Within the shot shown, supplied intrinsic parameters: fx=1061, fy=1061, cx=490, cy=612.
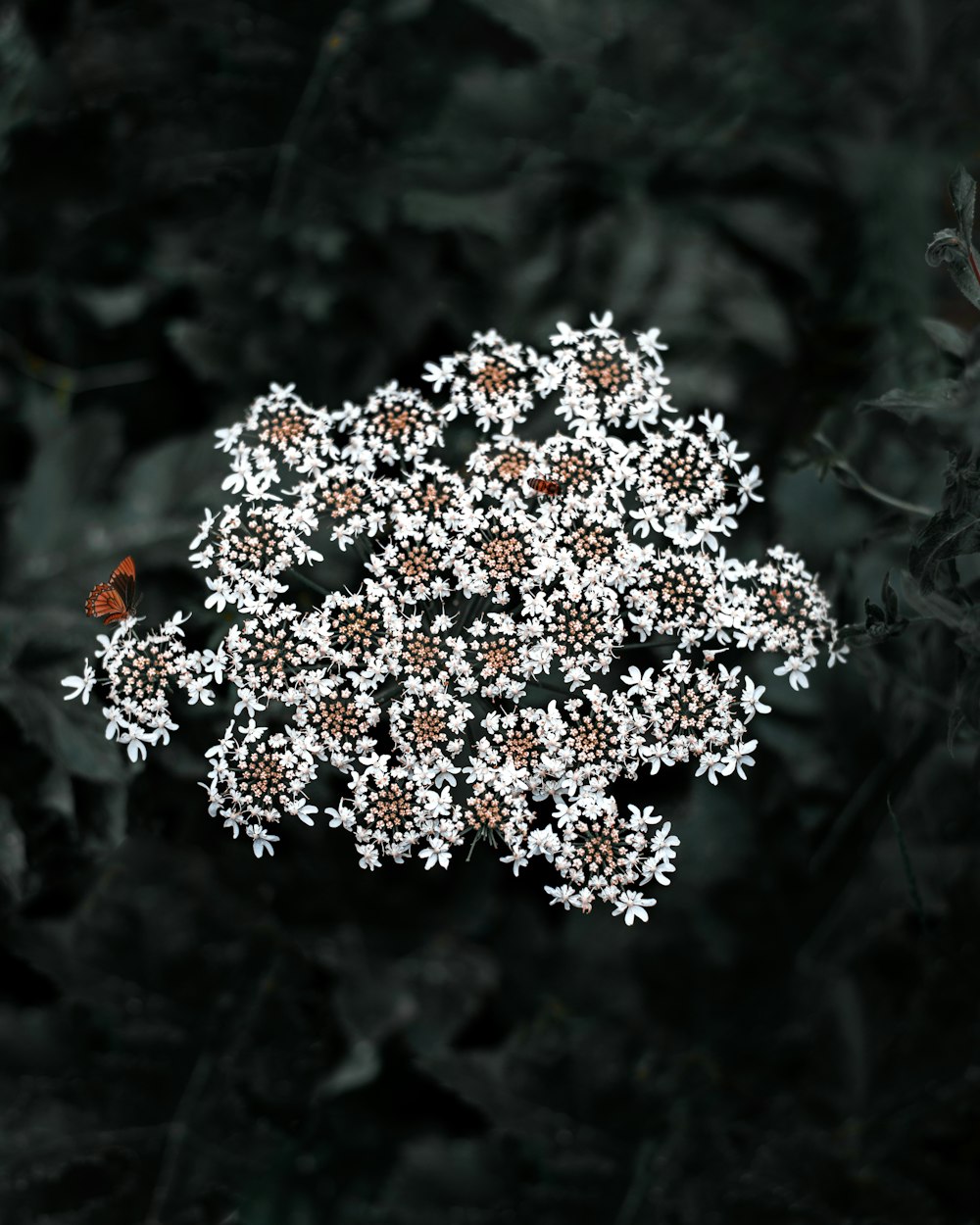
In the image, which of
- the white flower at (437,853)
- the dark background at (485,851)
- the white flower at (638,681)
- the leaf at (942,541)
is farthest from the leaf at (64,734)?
→ the leaf at (942,541)

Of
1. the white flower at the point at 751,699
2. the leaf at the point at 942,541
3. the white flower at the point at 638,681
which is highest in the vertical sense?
the leaf at the point at 942,541

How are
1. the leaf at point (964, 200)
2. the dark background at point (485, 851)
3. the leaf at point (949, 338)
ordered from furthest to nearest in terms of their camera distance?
the dark background at point (485, 851) < the leaf at point (949, 338) < the leaf at point (964, 200)

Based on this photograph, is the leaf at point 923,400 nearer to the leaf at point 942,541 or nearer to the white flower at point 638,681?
the leaf at point 942,541

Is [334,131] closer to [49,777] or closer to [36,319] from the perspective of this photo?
[36,319]

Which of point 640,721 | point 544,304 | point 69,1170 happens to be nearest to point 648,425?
point 640,721

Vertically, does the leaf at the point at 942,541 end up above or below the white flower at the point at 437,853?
above

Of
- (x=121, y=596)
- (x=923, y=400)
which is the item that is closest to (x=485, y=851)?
(x=121, y=596)
